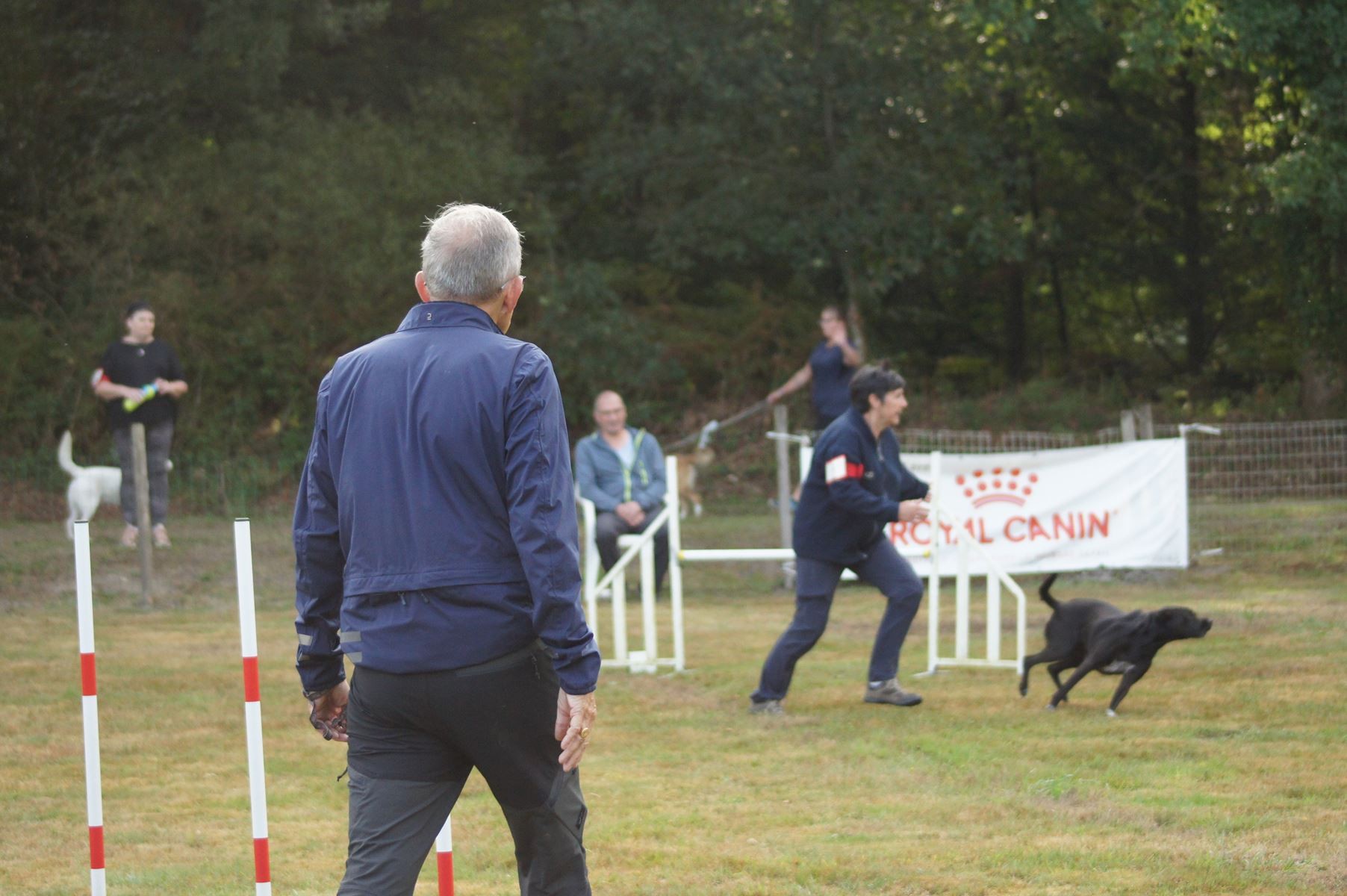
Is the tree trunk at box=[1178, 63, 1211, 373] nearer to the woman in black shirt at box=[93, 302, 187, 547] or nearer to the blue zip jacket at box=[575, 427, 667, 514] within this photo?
the blue zip jacket at box=[575, 427, 667, 514]

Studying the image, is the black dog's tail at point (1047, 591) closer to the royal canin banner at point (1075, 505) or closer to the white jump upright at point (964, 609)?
the white jump upright at point (964, 609)

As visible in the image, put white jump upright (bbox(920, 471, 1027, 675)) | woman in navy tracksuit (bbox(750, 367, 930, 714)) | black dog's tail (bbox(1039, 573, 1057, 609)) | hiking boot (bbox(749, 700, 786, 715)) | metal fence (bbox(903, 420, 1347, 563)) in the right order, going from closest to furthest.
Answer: woman in navy tracksuit (bbox(750, 367, 930, 714)), hiking boot (bbox(749, 700, 786, 715)), black dog's tail (bbox(1039, 573, 1057, 609)), white jump upright (bbox(920, 471, 1027, 675)), metal fence (bbox(903, 420, 1347, 563))

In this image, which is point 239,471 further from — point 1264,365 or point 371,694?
point 1264,365

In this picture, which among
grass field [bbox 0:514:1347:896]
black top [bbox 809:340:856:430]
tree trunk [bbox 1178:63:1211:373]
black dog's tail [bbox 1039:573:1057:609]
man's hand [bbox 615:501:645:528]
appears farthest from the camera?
tree trunk [bbox 1178:63:1211:373]

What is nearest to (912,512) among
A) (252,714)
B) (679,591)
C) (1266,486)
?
(679,591)

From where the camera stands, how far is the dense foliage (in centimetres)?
1717

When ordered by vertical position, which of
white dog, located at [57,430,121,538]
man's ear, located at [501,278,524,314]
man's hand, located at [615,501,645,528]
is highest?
man's ear, located at [501,278,524,314]

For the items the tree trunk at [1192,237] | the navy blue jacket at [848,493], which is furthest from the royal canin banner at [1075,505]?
the tree trunk at [1192,237]

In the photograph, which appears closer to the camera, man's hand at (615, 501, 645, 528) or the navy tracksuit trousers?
the navy tracksuit trousers

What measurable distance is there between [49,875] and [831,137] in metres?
15.4

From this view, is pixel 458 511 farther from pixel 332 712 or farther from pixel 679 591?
pixel 679 591

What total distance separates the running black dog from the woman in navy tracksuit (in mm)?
694

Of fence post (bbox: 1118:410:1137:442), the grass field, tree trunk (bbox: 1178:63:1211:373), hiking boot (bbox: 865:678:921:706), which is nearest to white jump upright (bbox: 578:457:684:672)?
the grass field

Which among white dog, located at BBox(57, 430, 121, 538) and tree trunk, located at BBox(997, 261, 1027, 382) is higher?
tree trunk, located at BBox(997, 261, 1027, 382)
